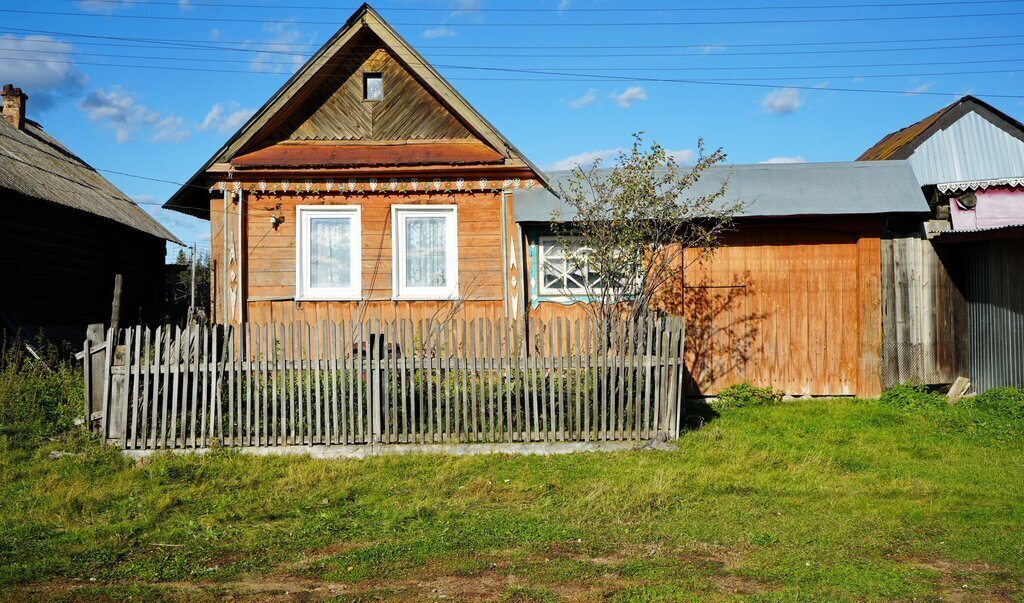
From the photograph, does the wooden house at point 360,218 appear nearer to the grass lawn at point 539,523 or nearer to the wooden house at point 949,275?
the grass lawn at point 539,523

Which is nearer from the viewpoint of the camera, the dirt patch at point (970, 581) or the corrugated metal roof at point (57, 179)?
the dirt patch at point (970, 581)

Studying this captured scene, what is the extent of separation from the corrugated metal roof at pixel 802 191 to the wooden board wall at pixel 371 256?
855 millimetres

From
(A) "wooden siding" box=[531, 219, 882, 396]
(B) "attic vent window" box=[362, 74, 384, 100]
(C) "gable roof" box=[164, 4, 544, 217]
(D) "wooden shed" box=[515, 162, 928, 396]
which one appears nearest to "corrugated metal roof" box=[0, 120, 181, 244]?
(C) "gable roof" box=[164, 4, 544, 217]

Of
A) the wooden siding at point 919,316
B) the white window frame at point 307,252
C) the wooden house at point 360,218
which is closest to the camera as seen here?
the wooden siding at point 919,316

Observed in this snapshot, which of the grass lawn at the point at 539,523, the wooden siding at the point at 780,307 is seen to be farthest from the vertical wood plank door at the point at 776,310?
the grass lawn at the point at 539,523

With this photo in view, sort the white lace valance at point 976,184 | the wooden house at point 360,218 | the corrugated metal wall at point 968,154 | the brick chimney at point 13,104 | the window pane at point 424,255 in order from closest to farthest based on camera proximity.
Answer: the white lace valance at point 976,184 → the corrugated metal wall at point 968,154 → the wooden house at point 360,218 → the window pane at point 424,255 → the brick chimney at point 13,104

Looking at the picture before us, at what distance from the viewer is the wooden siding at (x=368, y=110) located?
13391 millimetres

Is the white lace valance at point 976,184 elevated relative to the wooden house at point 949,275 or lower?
elevated

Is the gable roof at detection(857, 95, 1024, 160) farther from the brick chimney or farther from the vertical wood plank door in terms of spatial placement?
the brick chimney

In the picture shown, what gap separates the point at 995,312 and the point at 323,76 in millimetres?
11040

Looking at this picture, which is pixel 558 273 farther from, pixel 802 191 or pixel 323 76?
pixel 323 76

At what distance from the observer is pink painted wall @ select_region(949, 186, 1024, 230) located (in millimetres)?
12031

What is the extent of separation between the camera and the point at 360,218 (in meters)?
13.0

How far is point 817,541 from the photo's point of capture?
6062 millimetres
